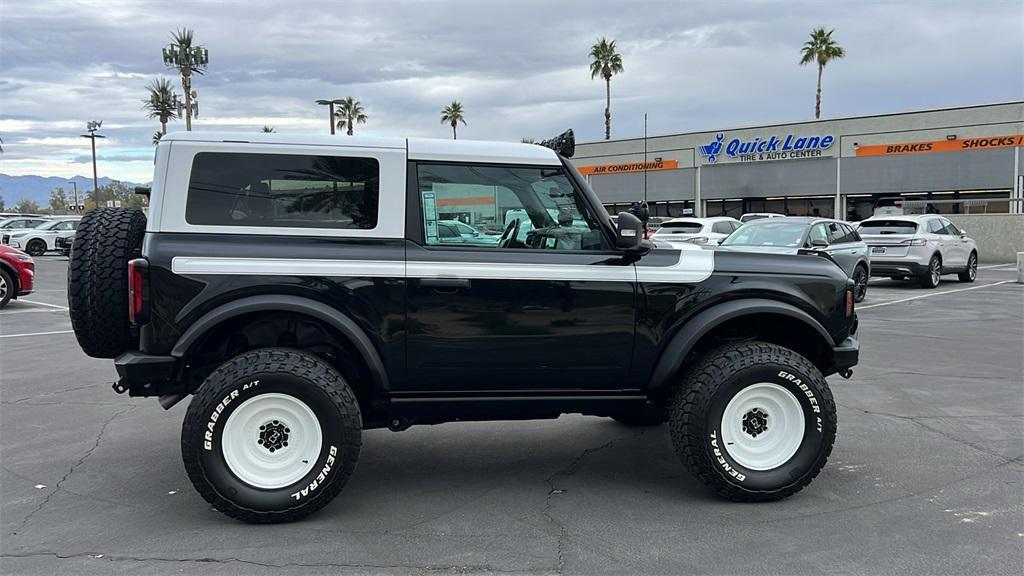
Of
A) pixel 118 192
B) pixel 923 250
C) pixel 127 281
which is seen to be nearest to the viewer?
pixel 127 281

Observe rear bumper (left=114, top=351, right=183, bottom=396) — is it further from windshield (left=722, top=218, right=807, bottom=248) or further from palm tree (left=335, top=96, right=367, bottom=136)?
palm tree (left=335, top=96, right=367, bottom=136)

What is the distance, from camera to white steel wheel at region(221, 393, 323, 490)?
12.8 ft

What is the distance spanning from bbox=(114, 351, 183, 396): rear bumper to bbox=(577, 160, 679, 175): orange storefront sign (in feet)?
125

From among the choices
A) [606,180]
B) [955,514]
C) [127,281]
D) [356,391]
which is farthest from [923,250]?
[606,180]

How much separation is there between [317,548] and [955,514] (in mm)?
3365

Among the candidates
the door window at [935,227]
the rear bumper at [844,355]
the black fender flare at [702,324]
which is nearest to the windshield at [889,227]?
the door window at [935,227]

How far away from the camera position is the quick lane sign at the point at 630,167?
135 ft

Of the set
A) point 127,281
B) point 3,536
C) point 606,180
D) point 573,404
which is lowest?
point 3,536

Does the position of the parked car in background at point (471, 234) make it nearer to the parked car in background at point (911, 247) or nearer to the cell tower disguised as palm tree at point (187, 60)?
the parked car in background at point (911, 247)

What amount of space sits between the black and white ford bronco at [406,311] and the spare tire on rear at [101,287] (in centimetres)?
1

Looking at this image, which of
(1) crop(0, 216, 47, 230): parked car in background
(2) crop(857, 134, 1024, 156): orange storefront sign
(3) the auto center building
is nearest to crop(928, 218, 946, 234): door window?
(3) the auto center building

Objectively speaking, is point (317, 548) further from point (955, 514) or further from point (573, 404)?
point (955, 514)

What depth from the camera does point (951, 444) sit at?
5215mm

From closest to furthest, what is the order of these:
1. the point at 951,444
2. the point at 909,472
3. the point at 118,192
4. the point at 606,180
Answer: the point at 909,472
the point at 951,444
the point at 606,180
the point at 118,192
